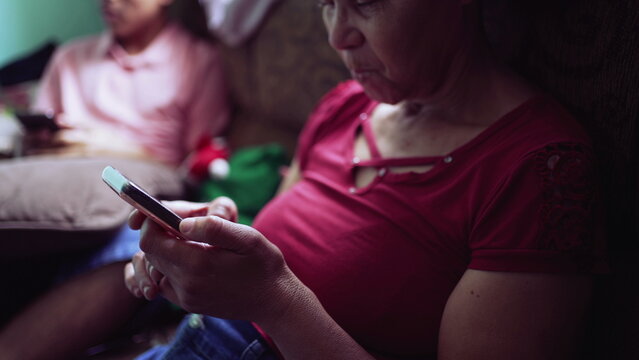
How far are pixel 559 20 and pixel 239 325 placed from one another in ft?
2.12

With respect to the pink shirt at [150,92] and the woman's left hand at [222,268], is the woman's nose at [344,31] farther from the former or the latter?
the pink shirt at [150,92]

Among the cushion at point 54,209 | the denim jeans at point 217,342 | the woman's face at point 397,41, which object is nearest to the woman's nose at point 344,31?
the woman's face at point 397,41

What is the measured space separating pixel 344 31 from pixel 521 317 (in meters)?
0.43

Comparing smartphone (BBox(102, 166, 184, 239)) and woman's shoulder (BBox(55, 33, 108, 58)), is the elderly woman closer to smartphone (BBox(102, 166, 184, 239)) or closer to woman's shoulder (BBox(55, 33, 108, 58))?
smartphone (BBox(102, 166, 184, 239))

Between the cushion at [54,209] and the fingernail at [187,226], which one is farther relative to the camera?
the cushion at [54,209]

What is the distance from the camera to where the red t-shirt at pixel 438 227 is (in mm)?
546

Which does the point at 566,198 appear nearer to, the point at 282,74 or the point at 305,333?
the point at 305,333

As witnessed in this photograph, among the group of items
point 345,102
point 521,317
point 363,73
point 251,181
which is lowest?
point 251,181

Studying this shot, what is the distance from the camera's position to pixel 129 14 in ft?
5.58

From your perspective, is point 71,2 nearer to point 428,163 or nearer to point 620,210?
point 428,163

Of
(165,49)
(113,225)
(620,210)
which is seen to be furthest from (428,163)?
(165,49)

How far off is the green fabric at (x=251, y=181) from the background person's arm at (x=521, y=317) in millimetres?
805

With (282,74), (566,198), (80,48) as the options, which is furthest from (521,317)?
(80,48)

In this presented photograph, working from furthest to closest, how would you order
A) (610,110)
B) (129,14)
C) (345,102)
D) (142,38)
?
(142,38) < (129,14) < (345,102) < (610,110)
